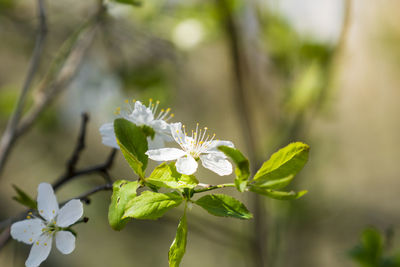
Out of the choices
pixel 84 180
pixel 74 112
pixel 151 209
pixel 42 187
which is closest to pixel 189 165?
pixel 151 209

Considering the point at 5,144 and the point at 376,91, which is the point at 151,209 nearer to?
the point at 5,144

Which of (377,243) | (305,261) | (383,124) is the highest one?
(377,243)

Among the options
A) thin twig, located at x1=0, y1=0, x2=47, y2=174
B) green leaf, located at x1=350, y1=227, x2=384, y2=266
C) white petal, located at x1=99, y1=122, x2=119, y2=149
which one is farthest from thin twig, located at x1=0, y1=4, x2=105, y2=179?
green leaf, located at x1=350, y1=227, x2=384, y2=266

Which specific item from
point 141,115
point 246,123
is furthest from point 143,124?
→ point 246,123

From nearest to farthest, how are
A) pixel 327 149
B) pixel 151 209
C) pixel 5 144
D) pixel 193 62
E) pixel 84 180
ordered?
pixel 151 209, pixel 5 144, pixel 84 180, pixel 327 149, pixel 193 62

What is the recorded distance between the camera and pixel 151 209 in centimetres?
39

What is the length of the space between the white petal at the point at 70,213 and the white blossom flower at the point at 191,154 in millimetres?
101

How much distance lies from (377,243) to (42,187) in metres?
0.59

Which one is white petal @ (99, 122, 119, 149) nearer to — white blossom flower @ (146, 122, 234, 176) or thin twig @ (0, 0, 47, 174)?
white blossom flower @ (146, 122, 234, 176)

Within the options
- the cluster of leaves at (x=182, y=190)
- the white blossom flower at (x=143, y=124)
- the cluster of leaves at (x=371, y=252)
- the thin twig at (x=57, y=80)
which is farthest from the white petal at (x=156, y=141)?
the cluster of leaves at (x=371, y=252)

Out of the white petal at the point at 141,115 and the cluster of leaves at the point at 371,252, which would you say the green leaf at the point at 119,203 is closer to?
the white petal at the point at 141,115

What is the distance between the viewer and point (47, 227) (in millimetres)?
477

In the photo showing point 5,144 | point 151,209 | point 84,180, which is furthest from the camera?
point 84,180

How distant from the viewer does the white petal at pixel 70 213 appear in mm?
435
